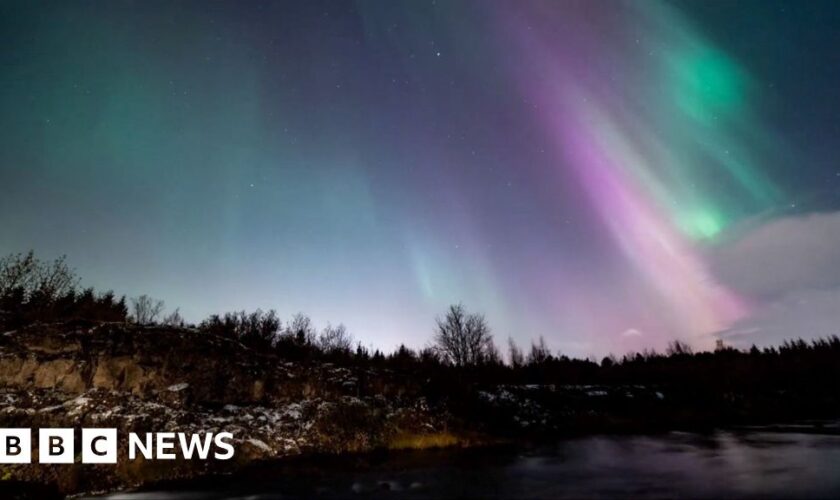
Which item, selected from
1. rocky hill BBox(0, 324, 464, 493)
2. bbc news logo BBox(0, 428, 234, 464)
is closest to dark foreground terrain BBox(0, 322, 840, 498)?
rocky hill BBox(0, 324, 464, 493)

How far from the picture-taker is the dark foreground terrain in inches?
547

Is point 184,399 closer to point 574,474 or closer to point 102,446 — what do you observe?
point 102,446

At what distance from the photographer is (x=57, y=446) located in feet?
52.1

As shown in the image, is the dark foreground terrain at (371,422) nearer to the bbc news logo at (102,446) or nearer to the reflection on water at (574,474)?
the reflection on water at (574,474)

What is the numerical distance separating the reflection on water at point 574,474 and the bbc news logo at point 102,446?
2.46 metres

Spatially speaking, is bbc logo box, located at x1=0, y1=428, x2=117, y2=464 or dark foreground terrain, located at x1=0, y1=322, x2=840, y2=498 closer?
dark foreground terrain, located at x1=0, y1=322, x2=840, y2=498

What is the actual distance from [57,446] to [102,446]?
1471 millimetres

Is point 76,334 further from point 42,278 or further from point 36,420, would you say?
point 42,278

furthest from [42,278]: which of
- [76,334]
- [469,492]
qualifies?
[469,492]

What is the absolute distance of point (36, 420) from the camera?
682 inches

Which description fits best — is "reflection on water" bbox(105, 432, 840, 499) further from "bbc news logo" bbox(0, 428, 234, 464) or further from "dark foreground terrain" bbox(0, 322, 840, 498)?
"bbc news logo" bbox(0, 428, 234, 464)

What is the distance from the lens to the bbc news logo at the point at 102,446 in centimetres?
1527

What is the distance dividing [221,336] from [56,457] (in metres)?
11.6

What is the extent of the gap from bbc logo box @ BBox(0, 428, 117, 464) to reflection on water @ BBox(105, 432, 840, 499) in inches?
128
